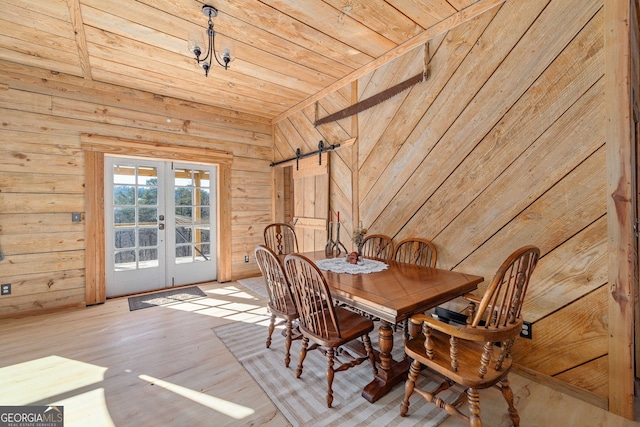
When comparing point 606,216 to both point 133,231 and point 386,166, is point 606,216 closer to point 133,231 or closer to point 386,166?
point 386,166

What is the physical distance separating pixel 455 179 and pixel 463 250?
60 centimetres

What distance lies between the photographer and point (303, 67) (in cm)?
306

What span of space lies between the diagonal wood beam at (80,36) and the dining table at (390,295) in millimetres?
2818

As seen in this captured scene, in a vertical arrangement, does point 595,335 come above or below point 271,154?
below

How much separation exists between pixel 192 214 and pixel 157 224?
0.49 metres

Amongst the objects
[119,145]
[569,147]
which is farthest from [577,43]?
[119,145]

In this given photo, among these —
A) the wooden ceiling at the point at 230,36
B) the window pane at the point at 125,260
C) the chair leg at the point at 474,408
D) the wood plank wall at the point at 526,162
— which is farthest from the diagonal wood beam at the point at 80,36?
the chair leg at the point at 474,408

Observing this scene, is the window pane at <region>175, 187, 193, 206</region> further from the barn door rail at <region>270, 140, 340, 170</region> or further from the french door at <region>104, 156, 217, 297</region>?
the barn door rail at <region>270, 140, 340, 170</region>

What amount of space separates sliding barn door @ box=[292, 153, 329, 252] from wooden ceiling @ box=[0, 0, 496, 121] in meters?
1.06

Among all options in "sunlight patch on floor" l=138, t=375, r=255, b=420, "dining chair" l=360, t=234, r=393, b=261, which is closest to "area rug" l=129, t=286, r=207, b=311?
"sunlight patch on floor" l=138, t=375, r=255, b=420

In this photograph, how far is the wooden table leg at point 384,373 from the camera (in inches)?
66.4

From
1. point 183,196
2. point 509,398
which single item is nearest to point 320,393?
point 509,398

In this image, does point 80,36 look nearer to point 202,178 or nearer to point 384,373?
point 202,178

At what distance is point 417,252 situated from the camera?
100 inches
